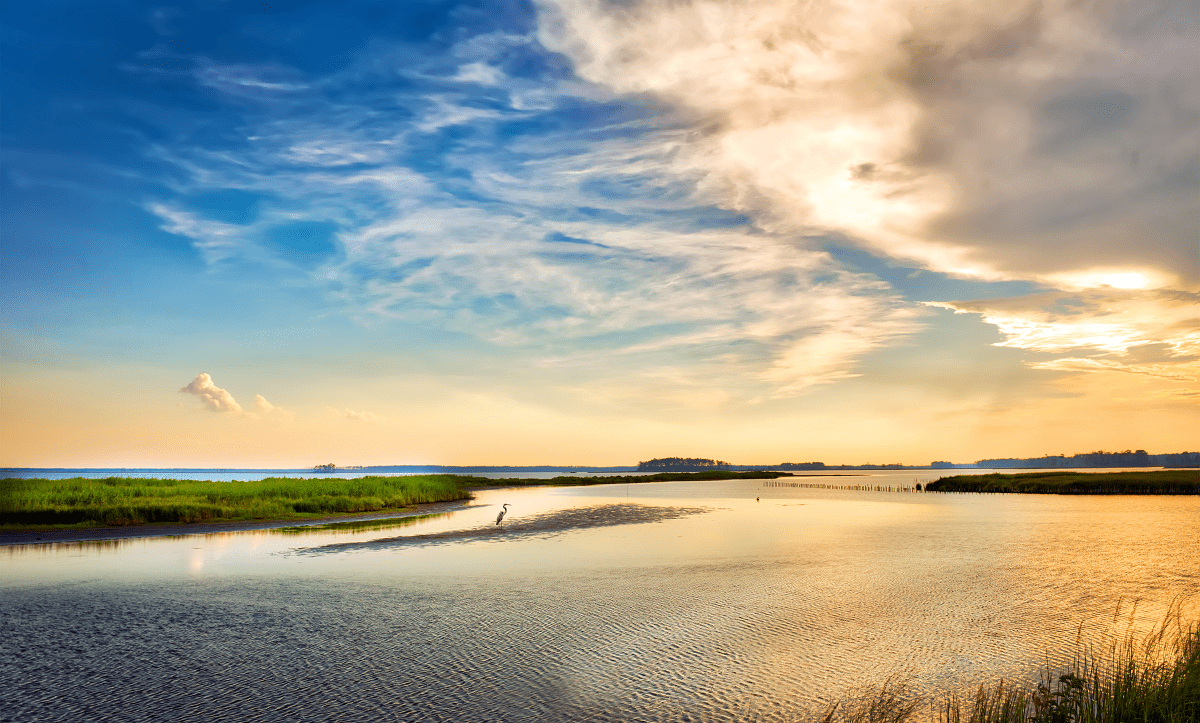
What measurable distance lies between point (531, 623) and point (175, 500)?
110ft

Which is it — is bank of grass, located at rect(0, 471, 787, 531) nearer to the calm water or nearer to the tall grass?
the tall grass

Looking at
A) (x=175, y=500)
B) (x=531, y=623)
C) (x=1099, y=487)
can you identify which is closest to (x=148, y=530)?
(x=175, y=500)

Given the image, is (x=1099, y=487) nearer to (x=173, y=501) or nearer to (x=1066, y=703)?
(x=1066, y=703)

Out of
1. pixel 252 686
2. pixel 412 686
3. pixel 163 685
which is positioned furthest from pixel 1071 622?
pixel 163 685

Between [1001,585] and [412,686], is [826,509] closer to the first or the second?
[1001,585]

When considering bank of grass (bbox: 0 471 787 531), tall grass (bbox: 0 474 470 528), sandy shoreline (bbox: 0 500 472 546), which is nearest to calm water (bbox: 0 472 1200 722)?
sandy shoreline (bbox: 0 500 472 546)

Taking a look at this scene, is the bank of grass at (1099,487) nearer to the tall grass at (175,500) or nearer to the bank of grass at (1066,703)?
the tall grass at (175,500)

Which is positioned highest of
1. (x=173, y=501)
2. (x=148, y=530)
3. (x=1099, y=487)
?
(x=173, y=501)

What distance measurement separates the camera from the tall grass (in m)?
32.8

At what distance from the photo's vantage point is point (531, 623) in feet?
46.6

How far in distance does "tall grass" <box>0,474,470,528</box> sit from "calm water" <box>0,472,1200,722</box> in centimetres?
839

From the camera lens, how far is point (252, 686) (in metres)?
10.3

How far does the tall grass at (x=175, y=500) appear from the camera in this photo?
32.8 meters

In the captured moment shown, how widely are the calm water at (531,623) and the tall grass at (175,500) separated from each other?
8.39 m
